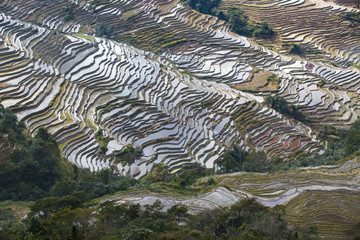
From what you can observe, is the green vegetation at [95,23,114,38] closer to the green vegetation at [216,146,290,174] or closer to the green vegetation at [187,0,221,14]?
the green vegetation at [187,0,221,14]

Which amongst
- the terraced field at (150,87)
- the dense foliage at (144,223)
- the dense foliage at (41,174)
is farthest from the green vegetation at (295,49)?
the dense foliage at (144,223)

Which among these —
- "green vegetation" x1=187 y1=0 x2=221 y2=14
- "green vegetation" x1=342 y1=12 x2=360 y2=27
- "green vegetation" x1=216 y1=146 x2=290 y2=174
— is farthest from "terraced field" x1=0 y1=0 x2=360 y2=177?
"green vegetation" x1=342 y1=12 x2=360 y2=27

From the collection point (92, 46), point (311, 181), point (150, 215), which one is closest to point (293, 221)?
point (311, 181)

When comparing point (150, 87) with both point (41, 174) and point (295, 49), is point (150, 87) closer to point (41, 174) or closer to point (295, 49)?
point (41, 174)

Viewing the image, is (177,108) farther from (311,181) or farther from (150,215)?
(150,215)

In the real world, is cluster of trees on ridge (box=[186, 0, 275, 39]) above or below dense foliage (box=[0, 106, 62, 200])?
above

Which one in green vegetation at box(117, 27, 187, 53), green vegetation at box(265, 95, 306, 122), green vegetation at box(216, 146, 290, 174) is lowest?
green vegetation at box(216, 146, 290, 174)

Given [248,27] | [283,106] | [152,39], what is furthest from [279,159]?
[248,27]

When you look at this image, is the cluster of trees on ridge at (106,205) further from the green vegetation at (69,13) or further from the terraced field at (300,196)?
the green vegetation at (69,13)
